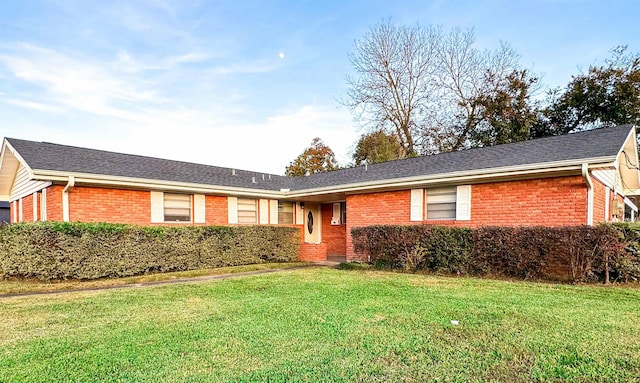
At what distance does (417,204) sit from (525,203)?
10.1 ft

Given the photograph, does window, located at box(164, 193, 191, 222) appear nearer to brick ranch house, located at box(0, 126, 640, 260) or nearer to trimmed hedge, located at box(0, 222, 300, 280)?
brick ranch house, located at box(0, 126, 640, 260)

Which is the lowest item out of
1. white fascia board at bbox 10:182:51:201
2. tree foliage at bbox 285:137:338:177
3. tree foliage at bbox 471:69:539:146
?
white fascia board at bbox 10:182:51:201

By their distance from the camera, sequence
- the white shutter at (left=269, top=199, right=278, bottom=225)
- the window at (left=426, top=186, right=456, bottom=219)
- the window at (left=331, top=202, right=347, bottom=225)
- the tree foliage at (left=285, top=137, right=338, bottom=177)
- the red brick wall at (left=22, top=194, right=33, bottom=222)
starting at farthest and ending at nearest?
the tree foliage at (left=285, top=137, right=338, bottom=177), the window at (left=331, top=202, right=347, bottom=225), the white shutter at (left=269, top=199, right=278, bottom=225), the red brick wall at (left=22, top=194, right=33, bottom=222), the window at (left=426, top=186, right=456, bottom=219)

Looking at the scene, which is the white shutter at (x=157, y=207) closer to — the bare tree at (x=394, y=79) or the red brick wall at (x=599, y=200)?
the red brick wall at (x=599, y=200)

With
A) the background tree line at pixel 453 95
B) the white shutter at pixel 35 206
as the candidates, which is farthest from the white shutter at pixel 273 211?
the background tree line at pixel 453 95

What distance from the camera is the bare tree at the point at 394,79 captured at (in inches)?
969

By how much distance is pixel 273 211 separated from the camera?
14992mm

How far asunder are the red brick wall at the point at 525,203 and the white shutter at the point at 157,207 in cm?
773

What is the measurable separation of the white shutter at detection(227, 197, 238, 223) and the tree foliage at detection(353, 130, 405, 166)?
1620 cm

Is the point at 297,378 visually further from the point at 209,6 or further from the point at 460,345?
the point at 209,6

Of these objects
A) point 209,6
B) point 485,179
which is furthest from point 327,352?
point 209,6

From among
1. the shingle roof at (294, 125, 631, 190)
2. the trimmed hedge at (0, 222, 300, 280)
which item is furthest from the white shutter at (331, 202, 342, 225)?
the trimmed hedge at (0, 222, 300, 280)

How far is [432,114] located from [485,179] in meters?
17.2

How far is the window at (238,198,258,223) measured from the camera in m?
13.9
